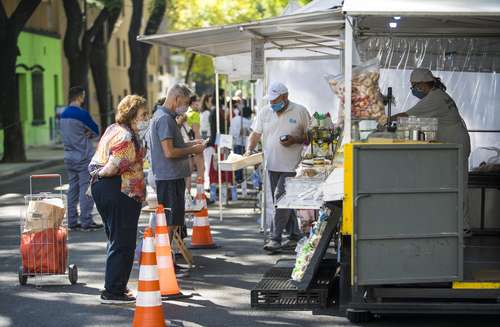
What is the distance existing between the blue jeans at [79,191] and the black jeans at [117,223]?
5.07m

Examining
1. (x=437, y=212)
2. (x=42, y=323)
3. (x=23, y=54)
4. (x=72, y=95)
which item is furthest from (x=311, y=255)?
(x=23, y=54)

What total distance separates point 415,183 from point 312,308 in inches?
61.4

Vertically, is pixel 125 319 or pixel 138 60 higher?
pixel 138 60

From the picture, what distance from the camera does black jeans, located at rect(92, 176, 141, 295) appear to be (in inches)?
350

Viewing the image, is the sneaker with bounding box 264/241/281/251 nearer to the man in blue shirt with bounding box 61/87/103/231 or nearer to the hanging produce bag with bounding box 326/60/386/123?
the man in blue shirt with bounding box 61/87/103/231

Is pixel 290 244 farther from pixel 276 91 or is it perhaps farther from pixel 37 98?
pixel 37 98

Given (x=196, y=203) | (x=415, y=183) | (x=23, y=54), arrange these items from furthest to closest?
(x=23, y=54) < (x=196, y=203) < (x=415, y=183)

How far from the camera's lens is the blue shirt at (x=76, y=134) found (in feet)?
45.7

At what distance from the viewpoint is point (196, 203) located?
41.9ft

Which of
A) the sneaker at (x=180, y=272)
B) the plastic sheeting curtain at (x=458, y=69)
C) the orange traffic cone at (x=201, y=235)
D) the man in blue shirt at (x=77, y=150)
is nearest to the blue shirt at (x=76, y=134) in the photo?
the man in blue shirt at (x=77, y=150)

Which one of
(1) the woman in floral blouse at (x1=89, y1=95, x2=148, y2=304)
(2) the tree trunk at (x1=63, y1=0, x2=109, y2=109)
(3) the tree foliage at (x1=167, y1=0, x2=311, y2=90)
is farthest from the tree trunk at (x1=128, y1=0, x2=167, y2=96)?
(1) the woman in floral blouse at (x1=89, y1=95, x2=148, y2=304)

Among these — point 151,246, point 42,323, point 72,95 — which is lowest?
point 42,323

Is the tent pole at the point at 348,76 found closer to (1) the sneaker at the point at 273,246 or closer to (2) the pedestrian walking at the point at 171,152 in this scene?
(2) the pedestrian walking at the point at 171,152

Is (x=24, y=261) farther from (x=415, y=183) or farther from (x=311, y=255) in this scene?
(x=415, y=183)
